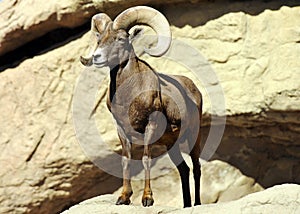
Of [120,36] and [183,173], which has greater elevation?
[120,36]

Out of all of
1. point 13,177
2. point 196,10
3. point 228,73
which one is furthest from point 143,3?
point 13,177

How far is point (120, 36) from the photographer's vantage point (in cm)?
502

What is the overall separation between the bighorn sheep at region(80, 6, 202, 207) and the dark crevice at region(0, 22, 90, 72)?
10.7 ft

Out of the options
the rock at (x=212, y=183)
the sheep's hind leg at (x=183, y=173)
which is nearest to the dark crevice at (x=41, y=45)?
the rock at (x=212, y=183)

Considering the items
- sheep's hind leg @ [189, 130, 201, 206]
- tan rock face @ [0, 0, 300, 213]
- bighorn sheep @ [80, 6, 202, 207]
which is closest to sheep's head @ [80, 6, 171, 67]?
bighorn sheep @ [80, 6, 202, 207]

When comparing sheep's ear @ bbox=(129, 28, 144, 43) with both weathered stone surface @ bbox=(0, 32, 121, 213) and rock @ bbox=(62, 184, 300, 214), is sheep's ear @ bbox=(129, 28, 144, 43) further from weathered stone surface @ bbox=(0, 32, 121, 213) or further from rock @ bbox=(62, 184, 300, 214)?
weathered stone surface @ bbox=(0, 32, 121, 213)

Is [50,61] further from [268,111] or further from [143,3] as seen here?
[268,111]

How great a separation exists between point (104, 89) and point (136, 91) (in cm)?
297

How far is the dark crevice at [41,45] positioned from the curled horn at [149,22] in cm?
323

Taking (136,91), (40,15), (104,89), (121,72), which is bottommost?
(104,89)

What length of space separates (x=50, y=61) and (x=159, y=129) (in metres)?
3.45

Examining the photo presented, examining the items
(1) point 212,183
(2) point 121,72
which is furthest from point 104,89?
(2) point 121,72

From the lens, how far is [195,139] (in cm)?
546

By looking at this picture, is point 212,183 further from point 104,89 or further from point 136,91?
point 136,91
